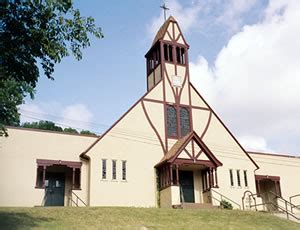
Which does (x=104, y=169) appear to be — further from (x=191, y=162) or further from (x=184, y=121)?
(x=184, y=121)

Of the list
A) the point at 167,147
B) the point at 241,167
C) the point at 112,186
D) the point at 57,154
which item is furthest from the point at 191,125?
the point at 57,154

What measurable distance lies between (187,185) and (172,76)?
Result: 26.8ft

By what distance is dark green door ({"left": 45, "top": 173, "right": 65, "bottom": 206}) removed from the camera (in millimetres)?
28625

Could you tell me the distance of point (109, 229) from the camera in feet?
58.3

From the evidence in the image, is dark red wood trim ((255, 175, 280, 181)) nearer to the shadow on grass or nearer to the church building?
the church building

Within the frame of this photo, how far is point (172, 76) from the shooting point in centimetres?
3281

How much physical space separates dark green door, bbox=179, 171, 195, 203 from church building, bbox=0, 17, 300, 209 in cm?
7

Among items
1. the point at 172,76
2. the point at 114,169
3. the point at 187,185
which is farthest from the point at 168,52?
the point at 114,169

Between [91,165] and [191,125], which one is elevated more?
[191,125]

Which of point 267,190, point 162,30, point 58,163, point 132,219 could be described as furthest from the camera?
point 267,190

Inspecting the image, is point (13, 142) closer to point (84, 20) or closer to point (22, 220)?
point (22, 220)

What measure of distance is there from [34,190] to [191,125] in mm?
11877

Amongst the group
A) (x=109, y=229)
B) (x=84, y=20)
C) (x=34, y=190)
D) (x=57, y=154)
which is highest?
(x=84, y=20)

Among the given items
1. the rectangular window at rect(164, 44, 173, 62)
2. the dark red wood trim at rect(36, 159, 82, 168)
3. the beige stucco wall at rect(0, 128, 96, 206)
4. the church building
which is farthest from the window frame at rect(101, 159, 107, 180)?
the rectangular window at rect(164, 44, 173, 62)
